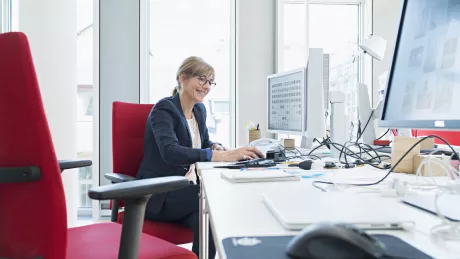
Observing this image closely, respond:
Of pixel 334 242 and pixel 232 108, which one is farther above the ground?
pixel 232 108

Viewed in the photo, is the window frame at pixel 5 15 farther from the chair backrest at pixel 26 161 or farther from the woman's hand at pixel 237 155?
the chair backrest at pixel 26 161

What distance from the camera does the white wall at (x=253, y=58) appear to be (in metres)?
3.72

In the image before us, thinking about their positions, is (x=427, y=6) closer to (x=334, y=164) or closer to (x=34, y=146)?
(x=334, y=164)

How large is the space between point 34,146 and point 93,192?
15 centimetres

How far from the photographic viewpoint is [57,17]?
289 cm

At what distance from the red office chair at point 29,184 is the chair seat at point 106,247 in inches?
6.2

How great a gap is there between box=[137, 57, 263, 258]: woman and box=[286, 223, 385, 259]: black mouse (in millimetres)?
942

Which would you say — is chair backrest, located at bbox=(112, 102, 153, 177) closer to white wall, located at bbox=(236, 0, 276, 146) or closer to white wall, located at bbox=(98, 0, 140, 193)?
white wall, located at bbox=(98, 0, 140, 193)

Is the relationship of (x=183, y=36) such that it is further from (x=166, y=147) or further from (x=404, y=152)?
(x=404, y=152)

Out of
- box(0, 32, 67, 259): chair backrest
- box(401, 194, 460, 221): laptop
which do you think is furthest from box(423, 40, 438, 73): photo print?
box(0, 32, 67, 259): chair backrest

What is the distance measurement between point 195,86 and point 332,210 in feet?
5.06

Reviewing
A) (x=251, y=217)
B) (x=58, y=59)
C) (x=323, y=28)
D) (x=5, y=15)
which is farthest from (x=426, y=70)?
(x=5, y=15)

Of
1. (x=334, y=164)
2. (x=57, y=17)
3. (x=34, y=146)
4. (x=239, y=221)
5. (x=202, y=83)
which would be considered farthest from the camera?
(x=57, y=17)

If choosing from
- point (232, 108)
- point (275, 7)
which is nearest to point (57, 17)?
point (232, 108)
